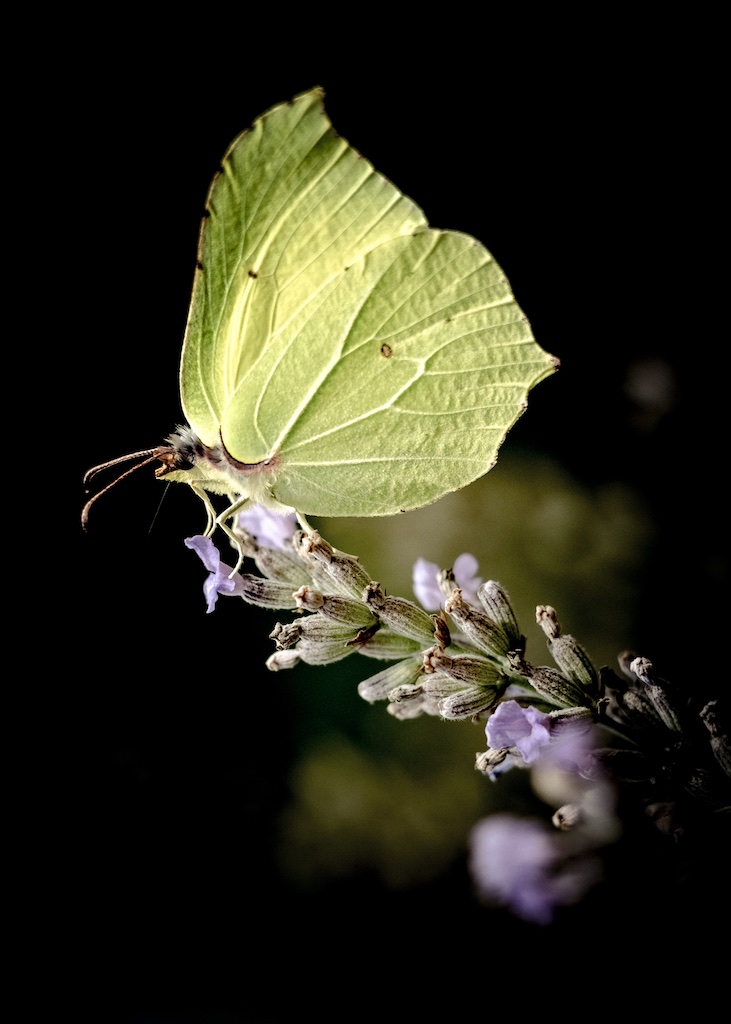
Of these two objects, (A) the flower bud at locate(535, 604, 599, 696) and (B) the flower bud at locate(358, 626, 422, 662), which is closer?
(A) the flower bud at locate(535, 604, 599, 696)

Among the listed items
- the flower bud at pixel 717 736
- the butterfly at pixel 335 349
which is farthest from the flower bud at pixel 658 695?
the butterfly at pixel 335 349

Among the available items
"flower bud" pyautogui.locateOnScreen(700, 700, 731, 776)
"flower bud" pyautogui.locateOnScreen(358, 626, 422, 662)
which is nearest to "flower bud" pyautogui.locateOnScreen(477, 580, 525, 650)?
"flower bud" pyautogui.locateOnScreen(358, 626, 422, 662)

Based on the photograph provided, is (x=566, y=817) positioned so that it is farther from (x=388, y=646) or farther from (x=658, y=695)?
(x=388, y=646)

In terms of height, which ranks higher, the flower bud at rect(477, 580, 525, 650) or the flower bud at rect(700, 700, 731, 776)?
the flower bud at rect(477, 580, 525, 650)

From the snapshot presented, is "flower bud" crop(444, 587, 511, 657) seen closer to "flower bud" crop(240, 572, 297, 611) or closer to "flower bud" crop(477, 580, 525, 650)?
"flower bud" crop(477, 580, 525, 650)

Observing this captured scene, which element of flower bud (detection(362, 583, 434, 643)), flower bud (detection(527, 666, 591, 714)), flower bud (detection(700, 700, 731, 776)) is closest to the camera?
flower bud (detection(700, 700, 731, 776))

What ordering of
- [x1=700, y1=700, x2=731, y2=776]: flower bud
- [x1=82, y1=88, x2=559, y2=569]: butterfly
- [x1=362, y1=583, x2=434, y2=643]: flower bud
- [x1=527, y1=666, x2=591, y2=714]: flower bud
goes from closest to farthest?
[x1=700, y1=700, x2=731, y2=776]: flower bud
[x1=527, y1=666, x2=591, y2=714]: flower bud
[x1=362, y1=583, x2=434, y2=643]: flower bud
[x1=82, y1=88, x2=559, y2=569]: butterfly

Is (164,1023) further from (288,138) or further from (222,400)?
(288,138)
